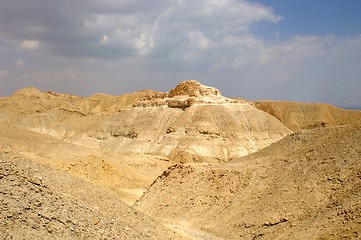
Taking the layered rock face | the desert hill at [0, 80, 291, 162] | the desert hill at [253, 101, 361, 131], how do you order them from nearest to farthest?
the layered rock face
the desert hill at [0, 80, 291, 162]
the desert hill at [253, 101, 361, 131]

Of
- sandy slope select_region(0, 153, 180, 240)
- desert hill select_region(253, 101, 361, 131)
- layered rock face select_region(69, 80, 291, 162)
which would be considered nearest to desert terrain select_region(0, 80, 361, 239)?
sandy slope select_region(0, 153, 180, 240)

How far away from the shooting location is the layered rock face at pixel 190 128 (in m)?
52.8

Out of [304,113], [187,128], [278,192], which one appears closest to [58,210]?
[278,192]

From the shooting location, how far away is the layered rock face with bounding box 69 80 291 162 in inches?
2080

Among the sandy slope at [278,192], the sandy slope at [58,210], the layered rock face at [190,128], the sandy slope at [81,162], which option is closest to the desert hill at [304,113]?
the layered rock face at [190,128]

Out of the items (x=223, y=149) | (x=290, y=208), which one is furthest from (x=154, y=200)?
(x=223, y=149)

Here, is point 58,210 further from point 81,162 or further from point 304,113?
point 304,113

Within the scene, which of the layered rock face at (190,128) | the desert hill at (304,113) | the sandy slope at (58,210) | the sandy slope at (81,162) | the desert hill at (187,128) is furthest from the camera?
the desert hill at (304,113)

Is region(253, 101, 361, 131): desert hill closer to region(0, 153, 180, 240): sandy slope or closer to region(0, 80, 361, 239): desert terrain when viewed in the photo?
region(0, 80, 361, 239): desert terrain

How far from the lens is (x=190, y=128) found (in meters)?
55.3

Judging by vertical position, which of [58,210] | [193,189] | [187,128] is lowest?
[193,189]

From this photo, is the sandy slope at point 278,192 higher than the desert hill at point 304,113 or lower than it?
lower

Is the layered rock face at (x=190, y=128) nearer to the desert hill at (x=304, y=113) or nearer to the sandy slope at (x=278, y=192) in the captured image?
the sandy slope at (x=278, y=192)

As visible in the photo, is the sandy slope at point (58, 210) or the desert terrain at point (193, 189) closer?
the sandy slope at point (58, 210)
